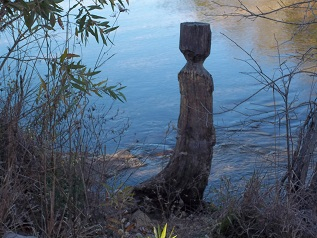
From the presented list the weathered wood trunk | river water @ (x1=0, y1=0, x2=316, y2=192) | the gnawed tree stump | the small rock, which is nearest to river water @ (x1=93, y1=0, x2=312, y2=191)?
river water @ (x1=0, y1=0, x2=316, y2=192)

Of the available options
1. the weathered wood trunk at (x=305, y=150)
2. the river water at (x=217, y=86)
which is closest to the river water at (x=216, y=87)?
the river water at (x=217, y=86)

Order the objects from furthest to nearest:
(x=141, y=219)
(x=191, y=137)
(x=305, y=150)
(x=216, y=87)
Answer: (x=216, y=87) → (x=191, y=137) → (x=141, y=219) → (x=305, y=150)

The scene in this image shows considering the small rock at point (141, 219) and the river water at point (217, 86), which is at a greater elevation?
the river water at point (217, 86)

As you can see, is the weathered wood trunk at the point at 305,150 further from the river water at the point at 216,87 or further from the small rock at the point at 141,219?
the small rock at the point at 141,219

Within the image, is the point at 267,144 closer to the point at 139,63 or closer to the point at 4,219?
the point at 139,63

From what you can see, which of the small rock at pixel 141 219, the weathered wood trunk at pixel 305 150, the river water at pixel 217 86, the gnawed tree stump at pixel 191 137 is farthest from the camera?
the river water at pixel 217 86

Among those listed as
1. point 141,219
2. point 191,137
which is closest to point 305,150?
point 191,137

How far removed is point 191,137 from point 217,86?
185 inches

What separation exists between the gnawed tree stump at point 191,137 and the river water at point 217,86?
652mm

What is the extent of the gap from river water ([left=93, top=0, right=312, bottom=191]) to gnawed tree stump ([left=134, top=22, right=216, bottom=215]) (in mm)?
652

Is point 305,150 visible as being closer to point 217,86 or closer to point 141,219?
point 141,219

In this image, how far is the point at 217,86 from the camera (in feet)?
34.4

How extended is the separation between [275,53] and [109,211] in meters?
7.58

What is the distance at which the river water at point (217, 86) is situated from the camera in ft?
25.8
